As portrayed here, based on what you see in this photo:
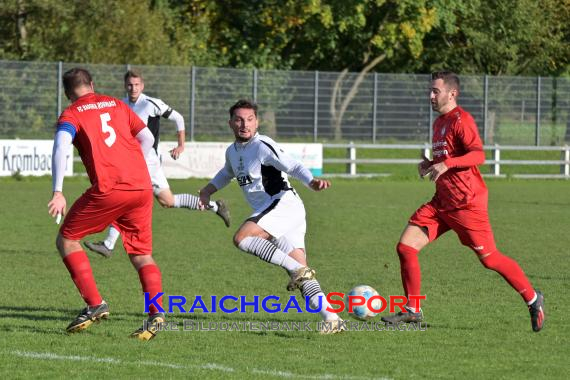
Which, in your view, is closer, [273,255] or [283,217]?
[273,255]

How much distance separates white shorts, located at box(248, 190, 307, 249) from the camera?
871 cm

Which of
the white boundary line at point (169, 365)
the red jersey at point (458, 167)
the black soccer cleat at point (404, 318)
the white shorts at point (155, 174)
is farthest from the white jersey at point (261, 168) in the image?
the white shorts at point (155, 174)

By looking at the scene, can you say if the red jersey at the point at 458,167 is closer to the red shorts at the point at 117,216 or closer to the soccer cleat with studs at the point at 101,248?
the red shorts at the point at 117,216

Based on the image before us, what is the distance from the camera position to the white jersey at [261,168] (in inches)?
344

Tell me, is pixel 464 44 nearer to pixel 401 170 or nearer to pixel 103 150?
pixel 401 170

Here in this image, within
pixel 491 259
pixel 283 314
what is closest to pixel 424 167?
pixel 491 259

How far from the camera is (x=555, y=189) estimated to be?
28.7 m

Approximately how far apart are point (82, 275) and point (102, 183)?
0.70 m

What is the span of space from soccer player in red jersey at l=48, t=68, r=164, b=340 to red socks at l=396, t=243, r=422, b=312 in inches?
72.1

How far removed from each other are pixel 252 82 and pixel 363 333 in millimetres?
23860

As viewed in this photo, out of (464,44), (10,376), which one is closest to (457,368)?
(10,376)

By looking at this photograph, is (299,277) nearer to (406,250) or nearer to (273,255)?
(273,255)

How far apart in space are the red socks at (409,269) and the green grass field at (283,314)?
0.96ft

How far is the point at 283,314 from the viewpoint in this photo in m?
9.45
